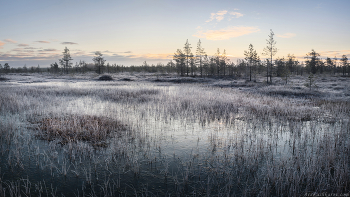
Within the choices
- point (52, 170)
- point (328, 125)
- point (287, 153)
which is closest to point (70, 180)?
point (52, 170)

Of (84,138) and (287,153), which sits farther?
(84,138)

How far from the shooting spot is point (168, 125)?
375 inches

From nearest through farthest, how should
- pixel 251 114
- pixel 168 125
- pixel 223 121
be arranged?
1. pixel 168 125
2. pixel 223 121
3. pixel 251 114

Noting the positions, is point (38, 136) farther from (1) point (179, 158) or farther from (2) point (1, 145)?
(1) point (179, 158)

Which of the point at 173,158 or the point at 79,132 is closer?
the point at 173,158

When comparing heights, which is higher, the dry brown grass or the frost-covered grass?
the dry brown grass

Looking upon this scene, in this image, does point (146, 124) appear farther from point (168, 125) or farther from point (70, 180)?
point (70, 180)

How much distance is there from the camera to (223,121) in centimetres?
1034

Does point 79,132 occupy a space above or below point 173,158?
above

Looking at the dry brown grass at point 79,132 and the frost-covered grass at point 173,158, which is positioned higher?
the dry brown grass at point 79,132

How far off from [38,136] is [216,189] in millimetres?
7514

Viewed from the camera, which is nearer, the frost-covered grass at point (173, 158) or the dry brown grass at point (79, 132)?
the frost-covered grass at point (173, 158)

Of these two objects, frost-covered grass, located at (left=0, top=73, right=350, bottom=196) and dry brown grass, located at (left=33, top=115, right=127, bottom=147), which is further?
dry brown grass, located at (left=33, top=115, right=127, bottom=147)

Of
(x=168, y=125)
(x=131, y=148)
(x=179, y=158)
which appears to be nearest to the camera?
(x=179, y=158)
